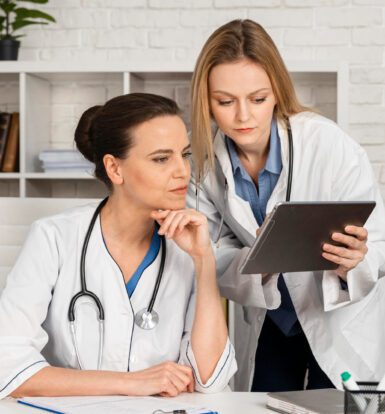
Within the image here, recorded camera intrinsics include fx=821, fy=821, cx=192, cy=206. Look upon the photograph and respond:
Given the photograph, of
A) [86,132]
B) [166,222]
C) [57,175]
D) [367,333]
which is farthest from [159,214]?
[57,175]

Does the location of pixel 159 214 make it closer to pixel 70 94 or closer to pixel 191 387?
pixel 191 387

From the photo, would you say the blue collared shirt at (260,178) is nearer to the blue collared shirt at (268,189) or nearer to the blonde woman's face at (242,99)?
the blue collared shirt at (268,189)

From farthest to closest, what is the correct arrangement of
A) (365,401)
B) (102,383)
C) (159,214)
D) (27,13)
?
(27,13)
(159,214)
(102,383)
(365,401)

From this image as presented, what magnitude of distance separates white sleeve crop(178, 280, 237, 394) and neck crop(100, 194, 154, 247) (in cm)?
18

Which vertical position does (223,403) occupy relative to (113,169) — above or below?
below

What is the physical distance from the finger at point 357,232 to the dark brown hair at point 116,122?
46cm

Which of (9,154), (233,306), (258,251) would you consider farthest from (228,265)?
(9,154)

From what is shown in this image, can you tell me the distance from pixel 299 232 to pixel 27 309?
0.56 meters

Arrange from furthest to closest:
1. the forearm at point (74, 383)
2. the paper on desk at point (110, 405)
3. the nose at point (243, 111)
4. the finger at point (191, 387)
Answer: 1. the nose at point (243, 111)
2. the finger at point (191, 387)
3. the forearm at point (74, 383)
4. the paper on desk at point (110, 405)

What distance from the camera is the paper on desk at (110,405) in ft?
4.46

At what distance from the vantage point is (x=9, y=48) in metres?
3.60

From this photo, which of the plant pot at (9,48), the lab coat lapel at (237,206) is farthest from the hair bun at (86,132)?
the plant pot at (9,48)

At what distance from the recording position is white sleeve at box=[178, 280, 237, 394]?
1.61 meters

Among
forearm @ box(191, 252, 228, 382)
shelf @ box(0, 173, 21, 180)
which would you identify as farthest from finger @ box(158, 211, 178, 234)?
shelf @ box(0, 173, 21, 180)
